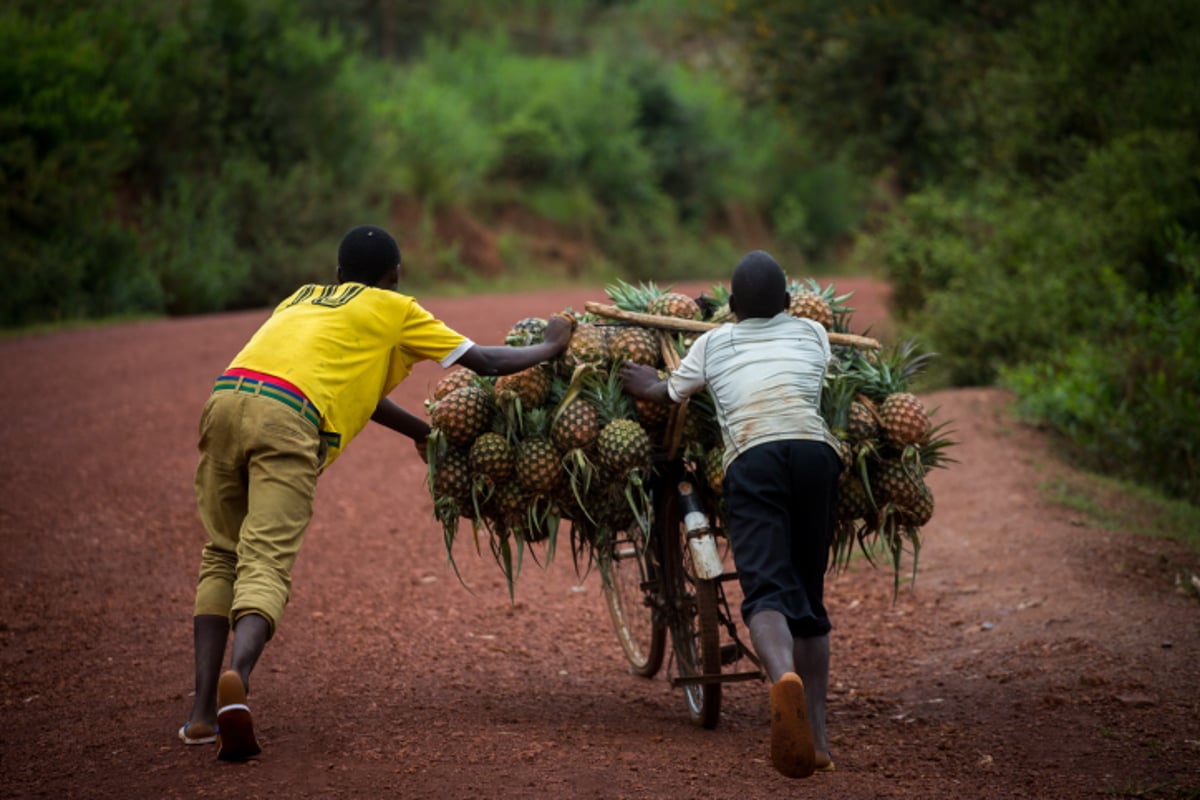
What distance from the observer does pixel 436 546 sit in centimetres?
867

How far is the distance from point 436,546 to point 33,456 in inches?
157

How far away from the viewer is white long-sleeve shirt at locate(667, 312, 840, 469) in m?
4.62

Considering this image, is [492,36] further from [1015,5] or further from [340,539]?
[340,539]

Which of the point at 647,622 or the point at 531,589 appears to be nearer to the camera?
the point at 647,622

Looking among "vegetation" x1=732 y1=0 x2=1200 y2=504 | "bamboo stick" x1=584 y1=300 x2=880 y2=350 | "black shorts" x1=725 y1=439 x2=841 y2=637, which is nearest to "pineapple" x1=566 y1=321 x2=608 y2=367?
"bamboo stick" x1=584 y1=300 x2=880 y2=350

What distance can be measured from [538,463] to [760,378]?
3.02ft

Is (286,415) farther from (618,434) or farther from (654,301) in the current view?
(654,301)

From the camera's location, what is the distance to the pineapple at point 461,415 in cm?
491

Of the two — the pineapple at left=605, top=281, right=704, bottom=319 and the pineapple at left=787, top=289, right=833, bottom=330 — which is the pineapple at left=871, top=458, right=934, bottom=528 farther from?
the pineapple at left=605, top=281, right=704, bottom=319

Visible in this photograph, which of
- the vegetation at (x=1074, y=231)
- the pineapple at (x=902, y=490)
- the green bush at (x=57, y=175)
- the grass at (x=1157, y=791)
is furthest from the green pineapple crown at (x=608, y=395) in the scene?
the green bush at (x=57, y=175)

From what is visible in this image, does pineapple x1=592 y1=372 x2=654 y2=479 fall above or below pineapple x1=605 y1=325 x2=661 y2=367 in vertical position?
below

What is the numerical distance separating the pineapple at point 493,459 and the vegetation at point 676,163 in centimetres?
675

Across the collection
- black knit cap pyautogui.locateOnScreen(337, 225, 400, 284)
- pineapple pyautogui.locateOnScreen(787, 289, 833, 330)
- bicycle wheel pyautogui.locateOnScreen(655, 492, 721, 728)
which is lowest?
bicycle wheel pyautogui.locateOnScreen(655, 492, 721, 728)

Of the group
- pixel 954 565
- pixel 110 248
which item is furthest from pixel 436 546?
pixel 110 248
